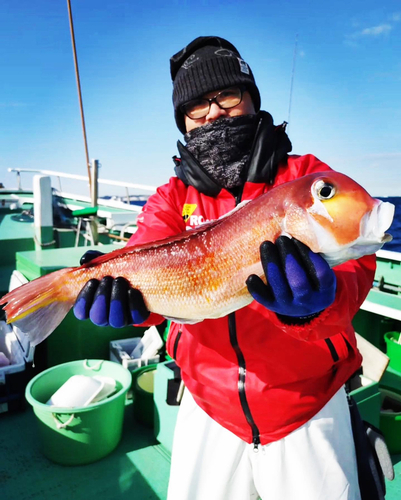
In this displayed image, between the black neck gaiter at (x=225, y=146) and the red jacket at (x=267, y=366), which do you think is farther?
the black neck gaiter at (x=225, y=146)

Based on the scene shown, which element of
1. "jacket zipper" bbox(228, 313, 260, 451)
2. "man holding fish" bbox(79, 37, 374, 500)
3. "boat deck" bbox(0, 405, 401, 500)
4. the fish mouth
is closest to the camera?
the fish mouth

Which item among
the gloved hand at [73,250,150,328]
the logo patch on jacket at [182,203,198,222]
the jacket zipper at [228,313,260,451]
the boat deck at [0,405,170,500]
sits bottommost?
the boat deck at [0,405,170,500]

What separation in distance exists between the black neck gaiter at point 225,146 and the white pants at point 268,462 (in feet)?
4.43

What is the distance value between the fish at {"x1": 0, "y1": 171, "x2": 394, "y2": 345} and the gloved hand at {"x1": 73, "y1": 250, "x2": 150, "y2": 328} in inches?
2.0

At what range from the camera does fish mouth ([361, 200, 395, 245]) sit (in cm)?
140

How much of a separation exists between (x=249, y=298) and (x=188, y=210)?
792 mm

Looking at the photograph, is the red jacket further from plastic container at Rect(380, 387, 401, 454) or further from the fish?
plastic container at Rect(380, 387, 401, 454)

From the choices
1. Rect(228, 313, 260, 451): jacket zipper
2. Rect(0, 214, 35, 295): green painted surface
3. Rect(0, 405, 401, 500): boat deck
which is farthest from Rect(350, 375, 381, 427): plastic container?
Rect(0, 214, 35, 295): green painted surface

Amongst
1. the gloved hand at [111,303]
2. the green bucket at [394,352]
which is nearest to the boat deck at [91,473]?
the green bucket at [394,352]

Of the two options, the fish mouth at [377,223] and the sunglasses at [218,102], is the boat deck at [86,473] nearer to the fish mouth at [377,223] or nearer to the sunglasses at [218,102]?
the fish mouth at [377,223]

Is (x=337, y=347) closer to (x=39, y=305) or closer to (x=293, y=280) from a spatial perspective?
(x=293, y=280)

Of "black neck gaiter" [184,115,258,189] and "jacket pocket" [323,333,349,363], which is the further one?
"black neck gaiter" [184,115,258,189]

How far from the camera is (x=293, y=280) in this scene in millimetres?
1540

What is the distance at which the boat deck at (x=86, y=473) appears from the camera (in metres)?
2.98
